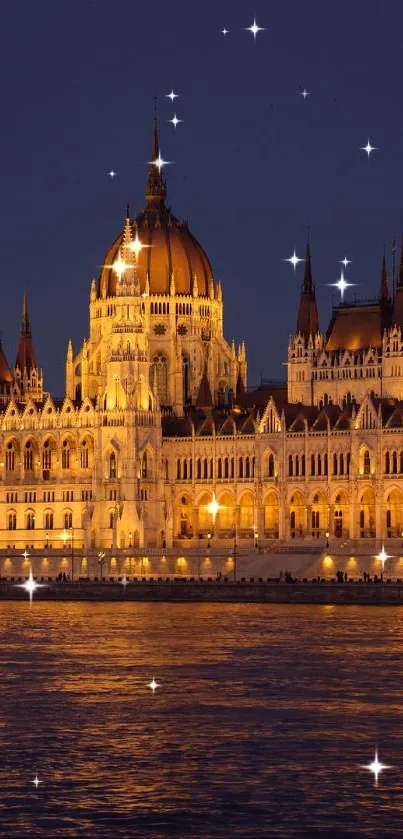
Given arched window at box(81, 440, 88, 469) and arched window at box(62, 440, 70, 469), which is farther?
arched window at box(62, 440, 70, 469)

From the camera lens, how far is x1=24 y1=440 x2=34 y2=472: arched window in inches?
7008

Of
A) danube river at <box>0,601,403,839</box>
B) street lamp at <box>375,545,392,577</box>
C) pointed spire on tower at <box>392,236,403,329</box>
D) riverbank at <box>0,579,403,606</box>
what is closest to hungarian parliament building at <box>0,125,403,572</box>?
pointed spire on tower at <box>392,236,403,329</box>

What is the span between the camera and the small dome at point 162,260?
190125mm

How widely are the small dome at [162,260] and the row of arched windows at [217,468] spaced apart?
2084 cm

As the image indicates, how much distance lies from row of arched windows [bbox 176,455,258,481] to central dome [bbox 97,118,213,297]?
2063 cm

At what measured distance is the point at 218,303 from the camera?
195 m

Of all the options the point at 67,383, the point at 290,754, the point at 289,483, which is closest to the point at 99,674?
the point at 290,754

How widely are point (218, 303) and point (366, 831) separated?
453 ft

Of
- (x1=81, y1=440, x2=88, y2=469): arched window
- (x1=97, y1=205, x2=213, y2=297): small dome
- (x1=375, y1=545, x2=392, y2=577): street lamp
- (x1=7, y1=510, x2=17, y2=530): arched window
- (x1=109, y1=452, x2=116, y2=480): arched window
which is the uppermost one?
(x1=97, y1=205, x2=213, y2=297): small dome

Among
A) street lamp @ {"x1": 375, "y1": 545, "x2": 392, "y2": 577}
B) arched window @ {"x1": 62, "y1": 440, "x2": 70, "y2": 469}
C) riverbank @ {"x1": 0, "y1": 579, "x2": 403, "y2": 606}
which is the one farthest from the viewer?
arched window @ {"x1": 62, "y1": 440, "x2": 70, "y2": 469}

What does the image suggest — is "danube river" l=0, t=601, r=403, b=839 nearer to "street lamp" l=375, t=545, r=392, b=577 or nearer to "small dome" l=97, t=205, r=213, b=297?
"street lamp" l=375, t=545, r=392, b=577

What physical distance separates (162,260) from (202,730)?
118046 millimetres

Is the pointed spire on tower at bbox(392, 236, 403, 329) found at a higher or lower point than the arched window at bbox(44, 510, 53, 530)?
higher

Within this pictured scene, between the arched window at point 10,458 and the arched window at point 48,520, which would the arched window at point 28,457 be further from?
the arched window at point 48,520
